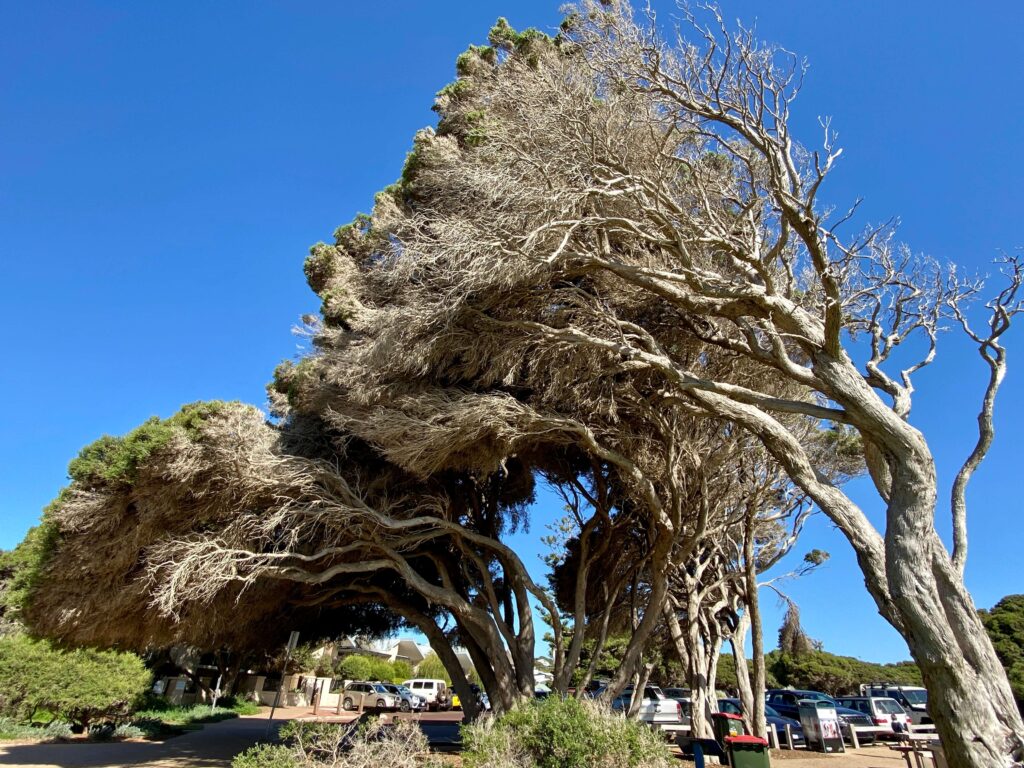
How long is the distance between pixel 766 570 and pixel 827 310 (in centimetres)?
1242

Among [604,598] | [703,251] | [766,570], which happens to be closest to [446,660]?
[604,598]

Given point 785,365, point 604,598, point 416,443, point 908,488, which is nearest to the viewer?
point 908,488

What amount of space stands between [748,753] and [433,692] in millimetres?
33416

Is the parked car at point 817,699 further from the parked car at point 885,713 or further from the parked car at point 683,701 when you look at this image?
the parked car at point 683,701

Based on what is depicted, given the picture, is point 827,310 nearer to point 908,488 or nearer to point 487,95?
point 908,488

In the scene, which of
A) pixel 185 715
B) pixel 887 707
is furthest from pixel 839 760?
pixel 185 715

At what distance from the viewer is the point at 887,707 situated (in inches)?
783

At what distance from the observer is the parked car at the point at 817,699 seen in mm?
18469

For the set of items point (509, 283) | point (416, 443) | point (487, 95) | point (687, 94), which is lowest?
point (416, 443)

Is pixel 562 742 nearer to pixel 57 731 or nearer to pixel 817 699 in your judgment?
pixel 57 731

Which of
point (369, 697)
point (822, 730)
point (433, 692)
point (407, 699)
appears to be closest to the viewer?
point (822, 730)

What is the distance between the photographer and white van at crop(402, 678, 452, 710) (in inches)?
1404

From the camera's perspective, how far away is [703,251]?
1023 centimetres

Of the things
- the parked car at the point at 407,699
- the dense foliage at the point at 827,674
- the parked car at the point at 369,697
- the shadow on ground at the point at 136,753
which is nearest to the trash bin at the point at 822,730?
the shadow on ground at the point at 136,753
